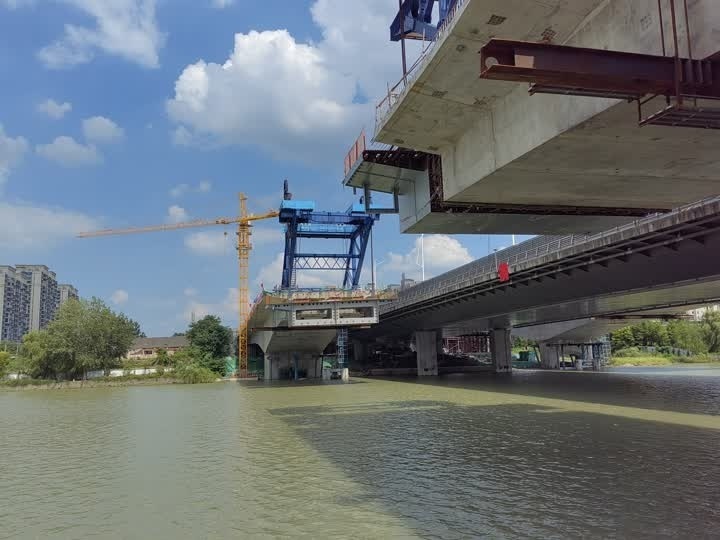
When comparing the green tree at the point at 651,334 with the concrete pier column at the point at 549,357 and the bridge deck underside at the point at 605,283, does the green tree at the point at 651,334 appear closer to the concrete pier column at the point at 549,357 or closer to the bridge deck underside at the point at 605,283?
the concrete pier column at the point at 549,357

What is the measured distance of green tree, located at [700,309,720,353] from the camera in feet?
338

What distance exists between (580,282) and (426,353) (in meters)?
41.2

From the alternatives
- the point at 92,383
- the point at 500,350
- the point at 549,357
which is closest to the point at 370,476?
the point at 92,383

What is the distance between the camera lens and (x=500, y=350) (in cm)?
8200

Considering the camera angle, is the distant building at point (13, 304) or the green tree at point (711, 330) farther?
A: the distant building at point (13, 304)

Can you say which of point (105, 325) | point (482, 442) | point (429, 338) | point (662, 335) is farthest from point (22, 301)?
point (482, 442)

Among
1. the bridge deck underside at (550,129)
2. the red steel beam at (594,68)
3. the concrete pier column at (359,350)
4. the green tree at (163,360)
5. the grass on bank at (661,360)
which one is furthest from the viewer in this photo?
the concrete pier column at (359,350)

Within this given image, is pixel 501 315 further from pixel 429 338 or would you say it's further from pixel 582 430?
pixel 582 430

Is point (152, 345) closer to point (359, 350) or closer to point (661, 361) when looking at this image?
point (359, 350)

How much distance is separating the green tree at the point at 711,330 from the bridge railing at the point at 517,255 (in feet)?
216

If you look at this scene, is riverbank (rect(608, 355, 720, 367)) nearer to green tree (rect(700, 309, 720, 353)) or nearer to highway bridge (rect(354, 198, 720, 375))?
green tree (rect(700, 309, 720, 353))

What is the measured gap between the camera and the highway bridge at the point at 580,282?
2734 centimetres

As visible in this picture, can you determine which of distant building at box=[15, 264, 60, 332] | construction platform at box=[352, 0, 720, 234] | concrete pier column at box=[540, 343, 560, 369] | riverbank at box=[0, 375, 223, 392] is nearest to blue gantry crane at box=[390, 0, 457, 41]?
construction platform at box=[352, 0, 720, 234]

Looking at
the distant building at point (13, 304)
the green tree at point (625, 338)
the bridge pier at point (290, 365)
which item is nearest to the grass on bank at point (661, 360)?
the green tree at point (625, 338)
